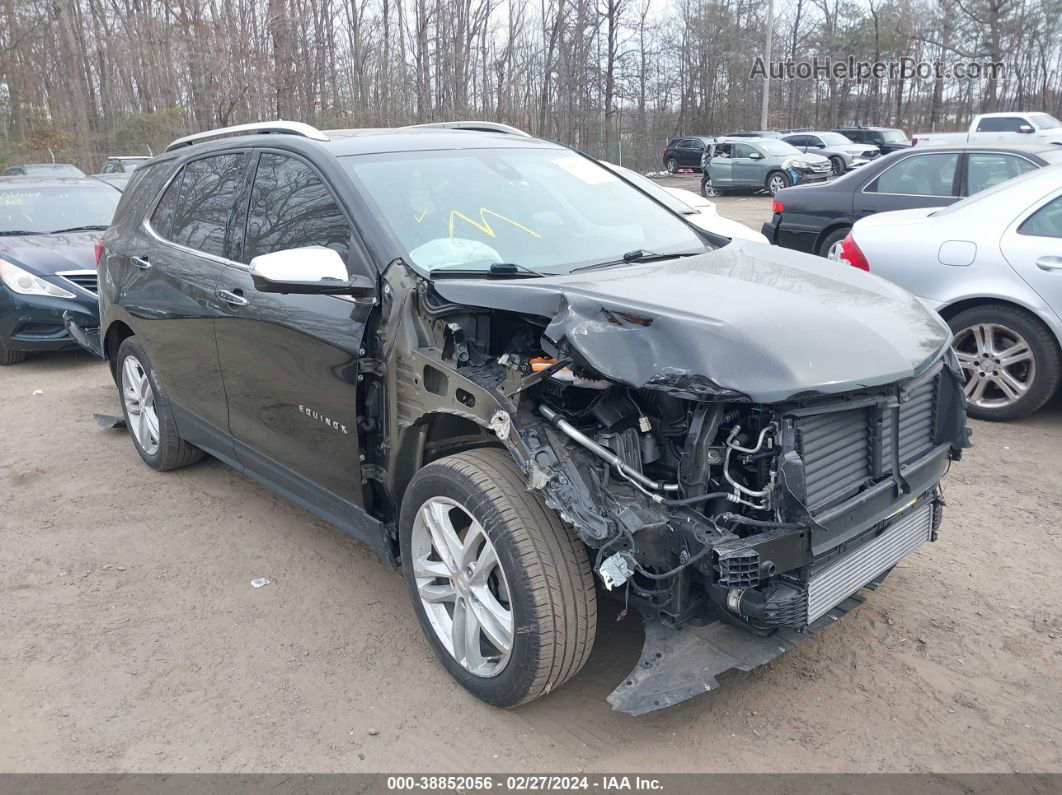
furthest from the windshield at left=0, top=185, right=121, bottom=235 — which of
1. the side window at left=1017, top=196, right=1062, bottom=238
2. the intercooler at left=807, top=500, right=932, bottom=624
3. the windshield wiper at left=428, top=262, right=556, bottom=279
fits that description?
the intercooler at left=807, top=500, right=932, bottom=624

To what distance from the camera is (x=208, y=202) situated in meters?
4.29

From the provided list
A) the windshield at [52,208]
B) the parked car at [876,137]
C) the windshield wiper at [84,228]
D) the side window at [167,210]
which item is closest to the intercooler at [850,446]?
the side window at [167,210]

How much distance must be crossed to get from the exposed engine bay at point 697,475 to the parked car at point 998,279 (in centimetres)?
291

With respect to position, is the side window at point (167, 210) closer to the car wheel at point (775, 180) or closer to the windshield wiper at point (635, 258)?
the windshield wiper at point (635, 258)

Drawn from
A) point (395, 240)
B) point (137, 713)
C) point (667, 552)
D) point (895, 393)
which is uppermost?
point (395, 240)

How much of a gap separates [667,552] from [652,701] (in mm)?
447

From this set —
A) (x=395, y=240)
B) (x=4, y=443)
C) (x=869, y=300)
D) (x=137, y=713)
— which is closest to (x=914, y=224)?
(x=869, y=300)

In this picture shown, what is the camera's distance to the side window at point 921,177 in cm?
811

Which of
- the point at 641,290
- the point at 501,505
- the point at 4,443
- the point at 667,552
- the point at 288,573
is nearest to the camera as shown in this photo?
the point at 667,552

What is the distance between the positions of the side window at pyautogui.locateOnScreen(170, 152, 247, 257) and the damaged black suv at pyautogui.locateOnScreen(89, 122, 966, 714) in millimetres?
33

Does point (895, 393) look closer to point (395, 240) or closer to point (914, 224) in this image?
point (395, 240)

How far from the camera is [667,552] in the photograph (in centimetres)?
250

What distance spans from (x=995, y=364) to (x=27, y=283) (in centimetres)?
804

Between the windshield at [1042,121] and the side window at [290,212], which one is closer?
the side window at [290,212]
